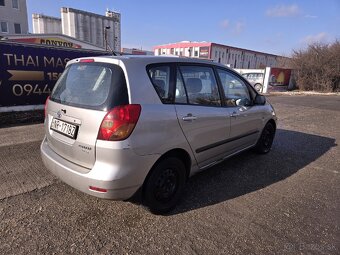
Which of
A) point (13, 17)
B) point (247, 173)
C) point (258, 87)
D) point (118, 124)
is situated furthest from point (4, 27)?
point (118, 124)

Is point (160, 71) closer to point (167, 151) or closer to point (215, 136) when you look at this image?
point (167, 151)

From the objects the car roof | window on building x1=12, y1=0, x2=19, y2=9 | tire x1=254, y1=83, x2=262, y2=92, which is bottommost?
tire x1=254, y1=83, x2=262, y2=92

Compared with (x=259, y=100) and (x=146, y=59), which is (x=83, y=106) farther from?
(x=259, y=100)

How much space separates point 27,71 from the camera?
763 cm

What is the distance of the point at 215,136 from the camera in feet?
11.4

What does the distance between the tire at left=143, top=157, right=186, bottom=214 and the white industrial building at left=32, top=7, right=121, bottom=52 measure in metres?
31.0

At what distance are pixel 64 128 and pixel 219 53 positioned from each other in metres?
64.3

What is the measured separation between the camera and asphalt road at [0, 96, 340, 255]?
2.46 meters

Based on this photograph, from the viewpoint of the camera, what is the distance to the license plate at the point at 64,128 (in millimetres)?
2637

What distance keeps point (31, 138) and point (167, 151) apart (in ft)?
13.1

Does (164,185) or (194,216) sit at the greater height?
(164,185)

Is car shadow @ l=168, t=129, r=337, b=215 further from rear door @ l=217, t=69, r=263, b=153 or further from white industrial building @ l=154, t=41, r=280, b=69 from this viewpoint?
white industrial building @ l=154, t=41, r=280, b=69

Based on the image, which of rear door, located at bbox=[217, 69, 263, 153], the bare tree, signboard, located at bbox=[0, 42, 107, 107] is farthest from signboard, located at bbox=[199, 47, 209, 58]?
rear door, located at bbox=[217, 69, 263, 153]

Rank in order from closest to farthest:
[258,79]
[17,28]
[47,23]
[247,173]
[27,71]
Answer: [247,173]
[27,71]
[258,79]
[17,28]
[47,23]
